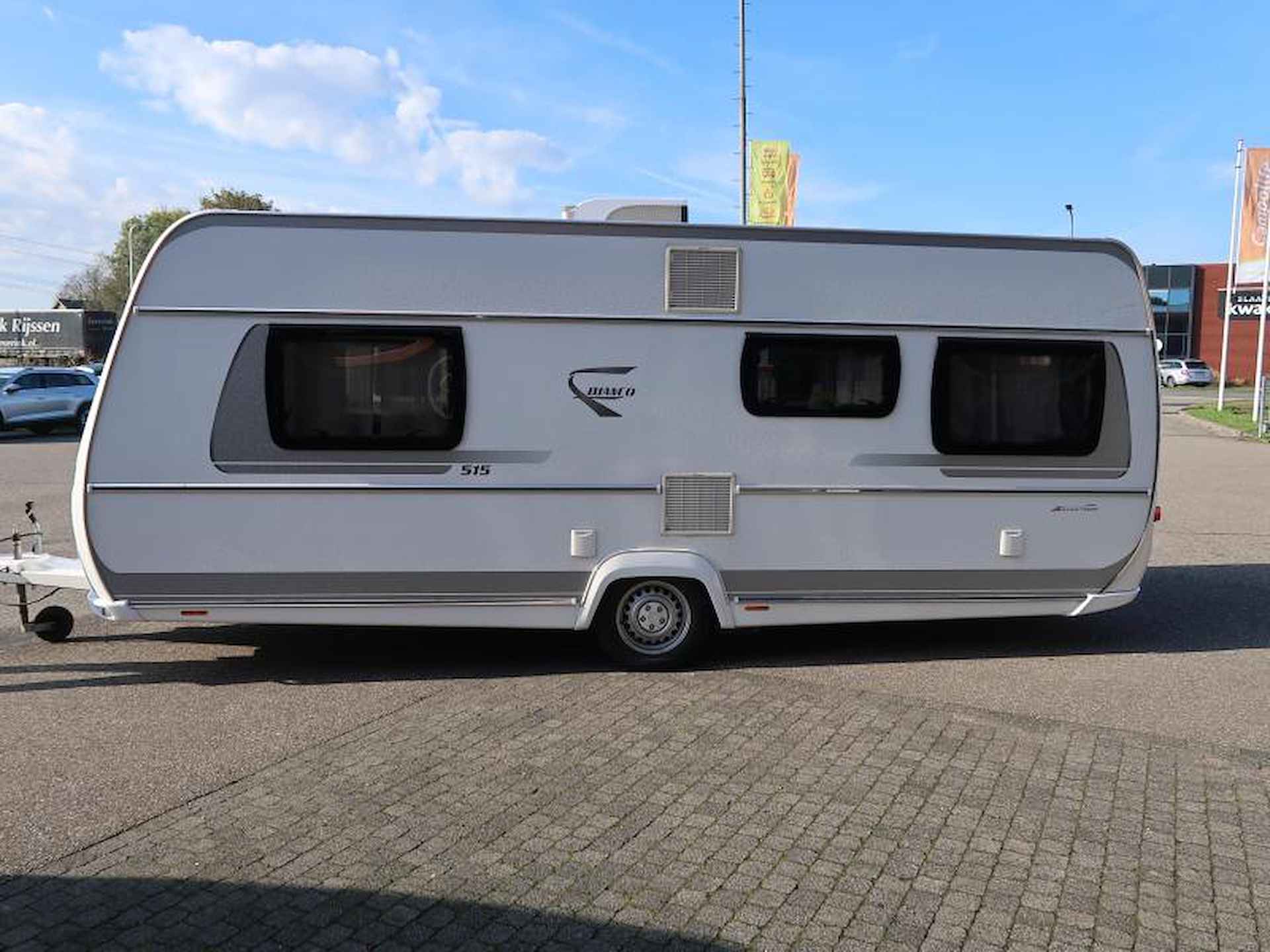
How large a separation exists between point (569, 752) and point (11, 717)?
3.00m

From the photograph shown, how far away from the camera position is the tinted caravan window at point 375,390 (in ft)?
20.0

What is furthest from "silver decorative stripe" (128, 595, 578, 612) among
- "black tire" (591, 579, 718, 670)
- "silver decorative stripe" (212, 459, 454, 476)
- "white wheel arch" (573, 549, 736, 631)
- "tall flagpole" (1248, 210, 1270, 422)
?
"tall flagpole" (1248, 210, 1270, 422)

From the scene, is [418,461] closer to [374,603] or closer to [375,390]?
[375,390]

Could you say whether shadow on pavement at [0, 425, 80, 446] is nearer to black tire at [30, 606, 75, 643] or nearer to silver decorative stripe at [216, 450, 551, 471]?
black tire at [30, 606, 75, 643]

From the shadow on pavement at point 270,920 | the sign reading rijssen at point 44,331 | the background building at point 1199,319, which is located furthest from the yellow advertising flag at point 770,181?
the background building at point 1199,319

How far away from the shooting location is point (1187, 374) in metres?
51.7

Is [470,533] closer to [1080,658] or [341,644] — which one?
[341,644]

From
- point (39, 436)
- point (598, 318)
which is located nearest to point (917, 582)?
point (598, 318)

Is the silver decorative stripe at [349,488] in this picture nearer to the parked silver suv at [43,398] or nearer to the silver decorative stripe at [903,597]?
the silver decorative stripe at [903,597]

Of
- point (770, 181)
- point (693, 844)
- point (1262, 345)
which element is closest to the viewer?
point (693, 844)

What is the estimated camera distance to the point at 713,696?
5.98m

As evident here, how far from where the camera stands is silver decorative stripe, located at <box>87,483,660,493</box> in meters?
5.95

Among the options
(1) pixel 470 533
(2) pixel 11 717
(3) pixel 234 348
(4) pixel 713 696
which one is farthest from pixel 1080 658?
(2) pixel 11 717

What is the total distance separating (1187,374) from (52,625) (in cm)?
5472
